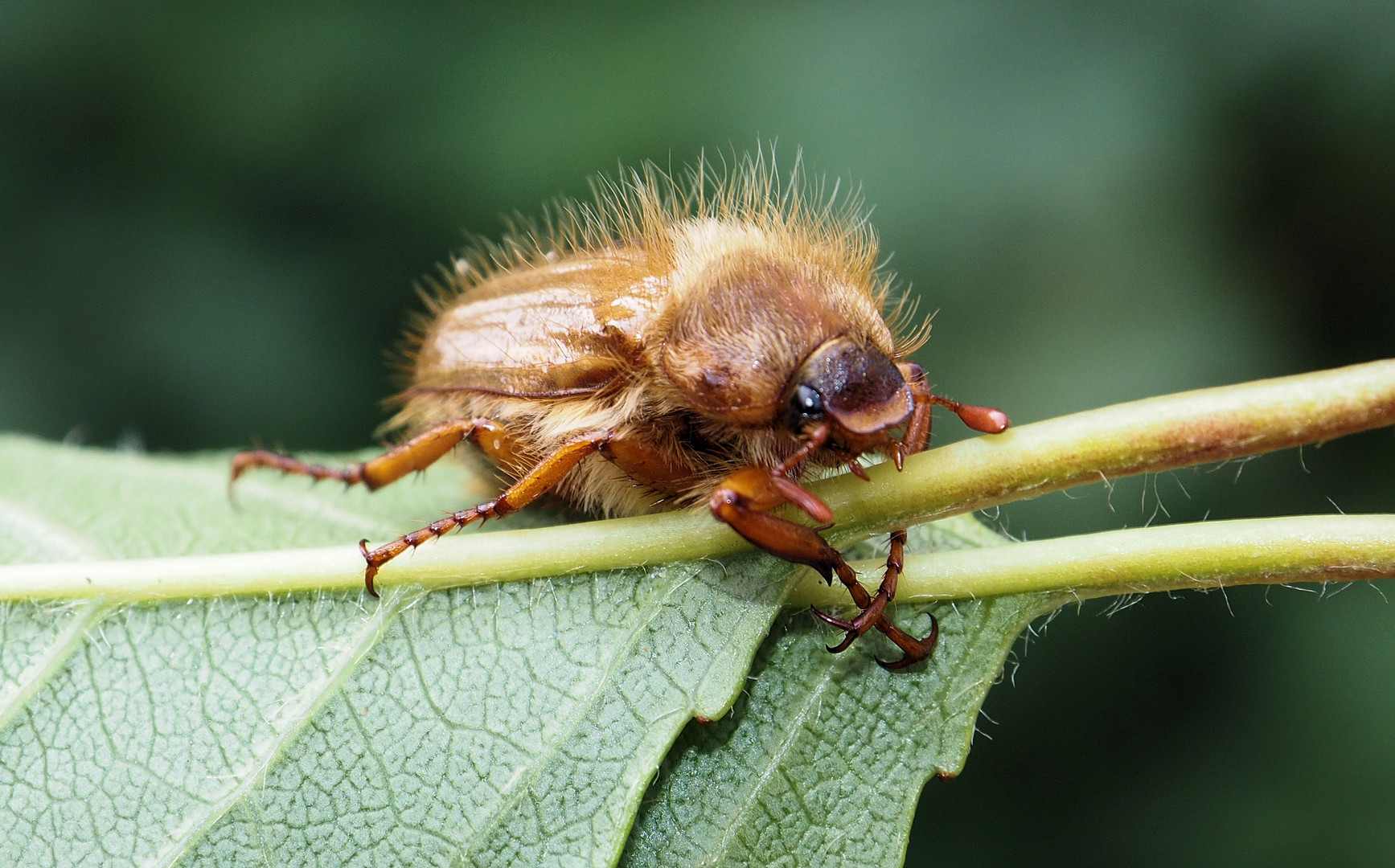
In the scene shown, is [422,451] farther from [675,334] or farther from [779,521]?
[779,521]

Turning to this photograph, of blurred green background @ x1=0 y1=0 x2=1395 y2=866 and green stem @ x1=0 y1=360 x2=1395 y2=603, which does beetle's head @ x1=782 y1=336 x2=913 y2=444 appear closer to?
green stem @ x1=0 y1=360 x2=1395 y2=603

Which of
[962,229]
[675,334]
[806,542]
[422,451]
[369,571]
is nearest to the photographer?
[806,542]

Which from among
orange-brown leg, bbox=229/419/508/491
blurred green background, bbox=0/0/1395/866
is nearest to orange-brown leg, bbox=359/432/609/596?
orange-brown leg, bbox=229/419/508/491

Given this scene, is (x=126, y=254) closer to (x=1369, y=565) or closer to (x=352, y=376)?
(x=352, y=376)

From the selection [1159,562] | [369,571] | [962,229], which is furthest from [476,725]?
[962,229]

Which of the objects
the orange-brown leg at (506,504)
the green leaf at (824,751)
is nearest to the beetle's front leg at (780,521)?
the green leaf at (824,751)

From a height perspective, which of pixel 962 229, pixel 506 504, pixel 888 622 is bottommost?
pixel 962 229

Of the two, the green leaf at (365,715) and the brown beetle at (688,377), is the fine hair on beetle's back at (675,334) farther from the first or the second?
the green leaf at (365,715)

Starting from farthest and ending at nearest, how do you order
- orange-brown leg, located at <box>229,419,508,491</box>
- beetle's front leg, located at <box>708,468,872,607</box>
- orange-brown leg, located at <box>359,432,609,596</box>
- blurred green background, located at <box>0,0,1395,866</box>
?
blurred green background, located at <box>0,0,1395,866</box> → orange-brown leg, located at <box>229,419,508,491</box> → orange-brown leg, located at <box>359,432,609,596</box> → beetle's front leg, located at <box>708,468,872,607</box>
